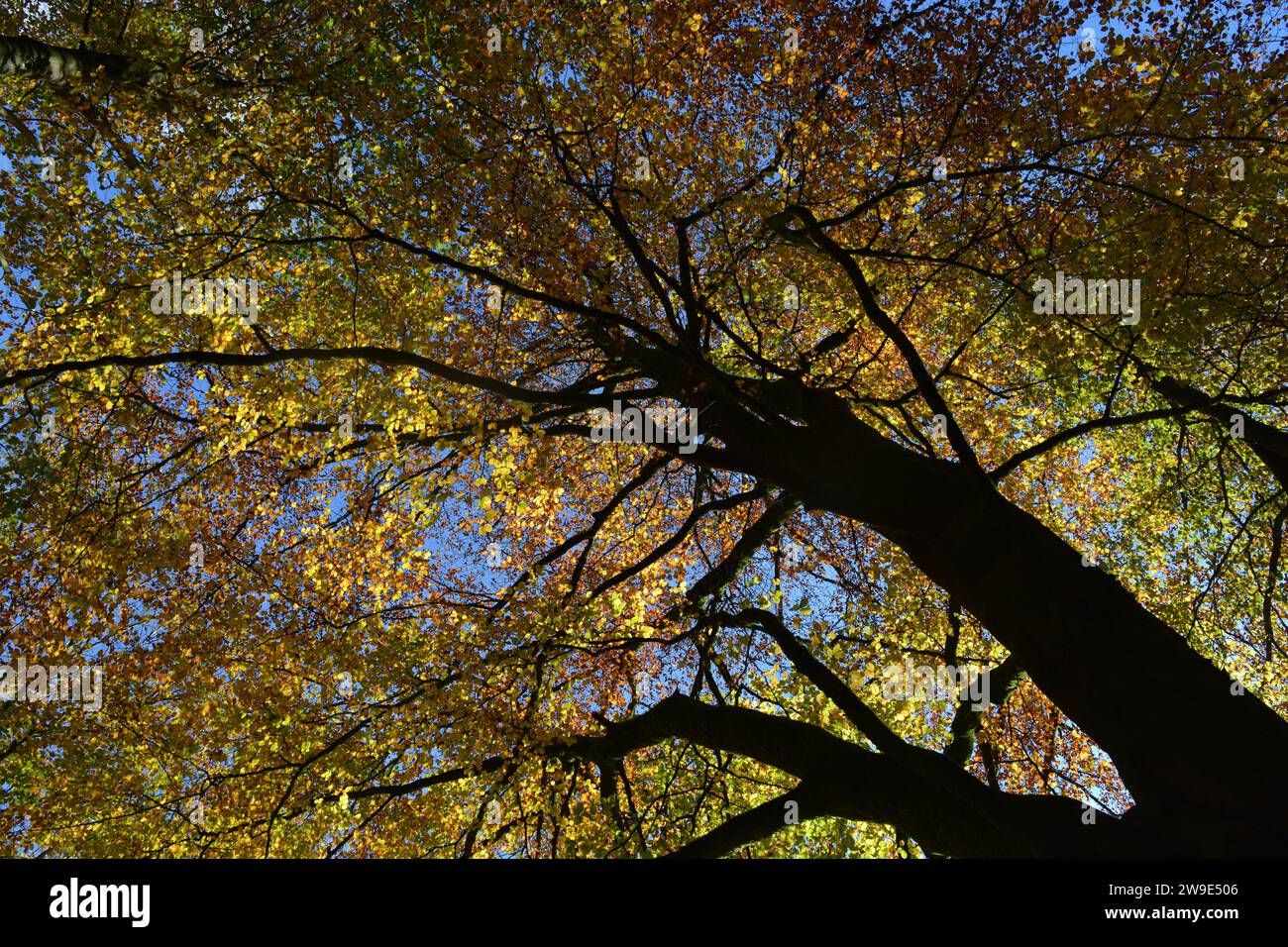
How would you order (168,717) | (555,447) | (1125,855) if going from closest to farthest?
(1125,855)
(168,717)
(555,447)

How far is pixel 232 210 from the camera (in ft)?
29.4

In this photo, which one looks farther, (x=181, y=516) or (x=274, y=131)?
(x=181, y=516)

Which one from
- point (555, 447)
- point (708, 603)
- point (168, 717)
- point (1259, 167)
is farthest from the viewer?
point (555, 447)

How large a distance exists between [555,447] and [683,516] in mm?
2831

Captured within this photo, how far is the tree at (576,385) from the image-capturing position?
6922 mm

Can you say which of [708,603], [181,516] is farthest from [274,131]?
[708,603]

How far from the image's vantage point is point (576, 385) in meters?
9.60

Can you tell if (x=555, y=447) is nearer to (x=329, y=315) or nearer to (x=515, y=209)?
(x=329, y=315)

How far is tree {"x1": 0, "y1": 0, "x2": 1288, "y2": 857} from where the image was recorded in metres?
6.92

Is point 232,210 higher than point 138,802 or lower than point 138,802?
higher

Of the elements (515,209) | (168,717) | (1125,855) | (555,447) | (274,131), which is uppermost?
(274,131)

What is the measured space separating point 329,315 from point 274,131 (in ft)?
8.79

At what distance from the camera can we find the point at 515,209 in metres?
8.93
